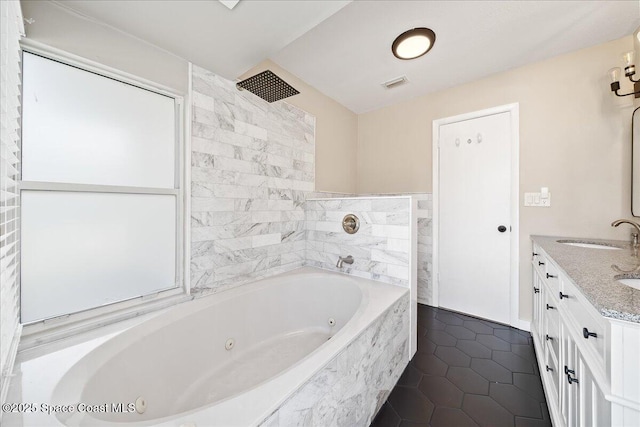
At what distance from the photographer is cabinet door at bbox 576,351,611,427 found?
68cm

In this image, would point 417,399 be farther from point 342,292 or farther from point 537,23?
point 537,23

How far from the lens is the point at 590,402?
786mm

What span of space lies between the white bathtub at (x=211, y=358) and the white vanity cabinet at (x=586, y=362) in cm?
78

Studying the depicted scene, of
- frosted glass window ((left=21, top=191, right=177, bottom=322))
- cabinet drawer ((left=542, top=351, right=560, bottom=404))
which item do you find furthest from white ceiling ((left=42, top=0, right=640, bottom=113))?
cabinet drawer ((left=542, top=351, right=560, bottom=404))

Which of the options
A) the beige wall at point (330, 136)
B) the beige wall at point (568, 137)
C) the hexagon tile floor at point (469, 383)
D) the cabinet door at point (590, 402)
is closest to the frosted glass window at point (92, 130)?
the beige wall at point (330, 136)

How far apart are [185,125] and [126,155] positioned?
1.25ft

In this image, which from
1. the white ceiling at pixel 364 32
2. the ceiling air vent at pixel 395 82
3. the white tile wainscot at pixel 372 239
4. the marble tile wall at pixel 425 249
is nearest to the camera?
the white ceiling at pixel 364 32

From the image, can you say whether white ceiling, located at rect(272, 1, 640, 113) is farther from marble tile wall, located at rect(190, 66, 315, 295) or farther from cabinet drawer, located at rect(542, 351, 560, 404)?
cabinet drawer, located at rect(542, 351, 560, 404)

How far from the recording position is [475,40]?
5.85ft

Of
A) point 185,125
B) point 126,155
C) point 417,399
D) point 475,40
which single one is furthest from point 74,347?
point 475,40

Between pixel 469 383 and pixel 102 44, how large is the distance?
2.86 m

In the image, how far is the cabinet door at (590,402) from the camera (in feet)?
2.24

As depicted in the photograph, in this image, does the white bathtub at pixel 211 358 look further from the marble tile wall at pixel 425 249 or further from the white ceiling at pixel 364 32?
the white ceiling at pixel 364 32

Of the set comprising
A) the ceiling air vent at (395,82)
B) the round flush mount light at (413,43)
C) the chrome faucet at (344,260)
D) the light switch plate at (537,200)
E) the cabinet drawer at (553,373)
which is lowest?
the cabinet drawer at (553,373)
